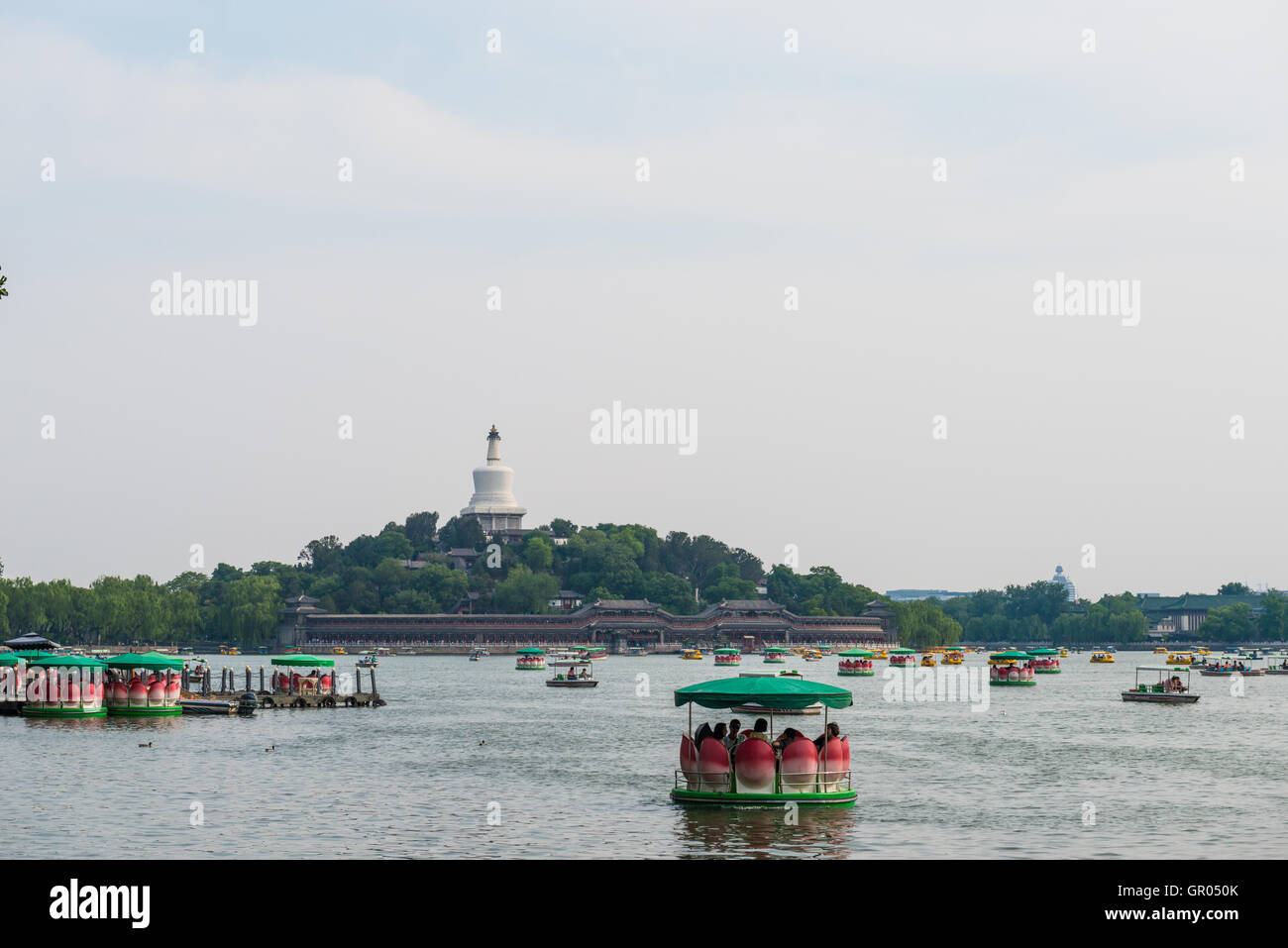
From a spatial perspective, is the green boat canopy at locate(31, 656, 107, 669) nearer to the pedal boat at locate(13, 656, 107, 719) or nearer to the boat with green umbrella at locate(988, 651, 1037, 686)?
the pedal boat at locate(13, 656, 107, 719)

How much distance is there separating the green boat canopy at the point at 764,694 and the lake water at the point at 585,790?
2.56 meters

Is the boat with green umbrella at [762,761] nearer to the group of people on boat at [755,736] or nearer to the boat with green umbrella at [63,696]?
the group of people on boat at [755,736]

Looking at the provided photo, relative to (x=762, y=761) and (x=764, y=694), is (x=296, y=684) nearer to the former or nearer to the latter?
(x=762, y=761)

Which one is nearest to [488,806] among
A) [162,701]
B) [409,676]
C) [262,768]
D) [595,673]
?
[262,768]

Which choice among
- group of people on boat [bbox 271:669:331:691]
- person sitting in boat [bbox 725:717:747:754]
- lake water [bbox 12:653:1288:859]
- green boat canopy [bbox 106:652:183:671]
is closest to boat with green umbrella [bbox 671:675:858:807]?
person sitting in boat [bbox 725:717:747:754]

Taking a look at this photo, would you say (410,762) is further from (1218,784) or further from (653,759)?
(1218,784)

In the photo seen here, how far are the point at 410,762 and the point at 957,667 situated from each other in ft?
436

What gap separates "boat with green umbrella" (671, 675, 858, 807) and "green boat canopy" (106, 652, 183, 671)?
1493 inches

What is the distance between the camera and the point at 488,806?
39438mm

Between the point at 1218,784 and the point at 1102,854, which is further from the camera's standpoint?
the point at 1218,784

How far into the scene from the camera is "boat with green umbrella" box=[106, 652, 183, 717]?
69438 millimetres

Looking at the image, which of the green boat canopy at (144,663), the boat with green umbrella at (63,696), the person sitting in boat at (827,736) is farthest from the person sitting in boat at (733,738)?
the green boat canopy at (144,663)

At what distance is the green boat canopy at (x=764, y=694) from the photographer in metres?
36.2
